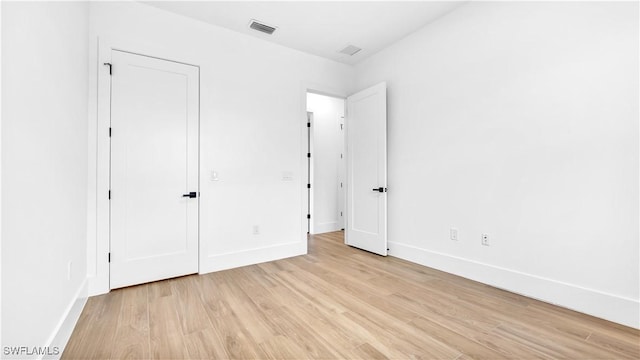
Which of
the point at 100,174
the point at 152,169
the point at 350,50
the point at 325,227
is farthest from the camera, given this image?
the point at 325,227

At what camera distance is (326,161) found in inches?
218

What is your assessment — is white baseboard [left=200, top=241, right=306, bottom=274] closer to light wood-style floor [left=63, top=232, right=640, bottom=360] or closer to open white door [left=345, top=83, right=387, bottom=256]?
light wood-style floor [left=63, top=232, right=640, bottom=360]

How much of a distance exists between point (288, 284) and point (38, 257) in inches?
73.4

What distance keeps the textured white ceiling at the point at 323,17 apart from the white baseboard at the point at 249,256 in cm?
265

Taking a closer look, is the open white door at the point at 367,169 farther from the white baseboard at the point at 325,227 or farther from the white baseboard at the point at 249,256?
the white baseboard at the point at 325,227

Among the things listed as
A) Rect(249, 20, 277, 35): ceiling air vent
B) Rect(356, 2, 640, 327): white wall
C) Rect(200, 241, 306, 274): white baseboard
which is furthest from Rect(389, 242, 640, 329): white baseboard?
Rect(249, 20, 277, 35): ceiling air vent

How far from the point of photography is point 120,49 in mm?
2688

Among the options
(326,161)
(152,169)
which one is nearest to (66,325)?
(152,169)

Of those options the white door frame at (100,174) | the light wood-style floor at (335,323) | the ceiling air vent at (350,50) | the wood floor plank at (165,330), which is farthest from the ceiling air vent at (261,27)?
the wood floor plank at (165,330)

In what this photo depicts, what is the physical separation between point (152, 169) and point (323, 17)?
244cm

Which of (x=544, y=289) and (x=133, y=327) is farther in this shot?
(x=544, y=289)

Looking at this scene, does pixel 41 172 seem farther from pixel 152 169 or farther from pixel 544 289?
pixel 544 289

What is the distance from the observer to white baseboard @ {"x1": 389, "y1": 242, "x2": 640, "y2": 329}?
196 centimetres

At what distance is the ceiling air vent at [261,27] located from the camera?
3174mm
